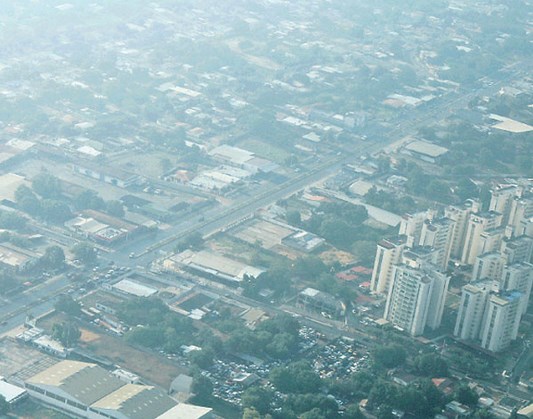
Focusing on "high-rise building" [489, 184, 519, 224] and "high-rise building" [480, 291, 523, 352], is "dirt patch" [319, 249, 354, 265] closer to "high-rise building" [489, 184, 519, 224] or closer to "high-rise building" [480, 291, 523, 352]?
"high-rise building" [489, 184, 519, 224]

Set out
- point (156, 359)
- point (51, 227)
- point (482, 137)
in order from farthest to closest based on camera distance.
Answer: point (482, 137) < point (51, 227) < point (156, 359)

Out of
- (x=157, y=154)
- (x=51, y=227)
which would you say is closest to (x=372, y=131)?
(x=157, y=154)

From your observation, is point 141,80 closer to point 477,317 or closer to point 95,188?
point 95,188

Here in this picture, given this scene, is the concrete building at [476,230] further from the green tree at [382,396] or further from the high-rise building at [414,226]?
the green tree at [382,396]

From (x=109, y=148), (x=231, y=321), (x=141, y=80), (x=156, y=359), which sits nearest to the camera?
(x=156, y=359)

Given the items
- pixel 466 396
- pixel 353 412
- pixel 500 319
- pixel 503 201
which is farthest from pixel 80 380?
pixel 503 201

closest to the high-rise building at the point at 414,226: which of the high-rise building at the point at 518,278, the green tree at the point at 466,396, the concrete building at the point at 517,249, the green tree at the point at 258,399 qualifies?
the concrete building at the point at 517,249
